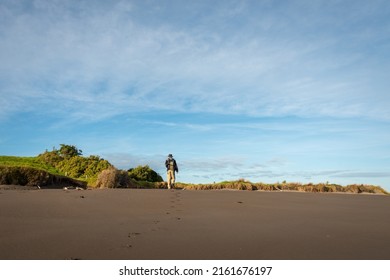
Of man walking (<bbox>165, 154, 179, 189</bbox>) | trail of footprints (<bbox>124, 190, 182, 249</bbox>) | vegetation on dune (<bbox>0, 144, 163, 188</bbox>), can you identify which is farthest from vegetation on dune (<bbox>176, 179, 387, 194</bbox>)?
trail of footprints (<bbox>124, 190, 182, 249</bbox>)

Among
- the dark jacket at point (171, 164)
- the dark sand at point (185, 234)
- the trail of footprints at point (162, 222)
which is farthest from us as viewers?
the dark jacket at point (171, 164)

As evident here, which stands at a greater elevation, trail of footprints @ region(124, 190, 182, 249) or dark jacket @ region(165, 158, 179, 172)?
dark jacket @ region(165, 158, 179, 172)

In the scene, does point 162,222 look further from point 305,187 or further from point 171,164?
point 171,164

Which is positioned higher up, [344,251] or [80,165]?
[80,165]

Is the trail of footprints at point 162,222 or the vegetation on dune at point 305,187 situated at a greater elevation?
the vegetation on dune at point 305,187

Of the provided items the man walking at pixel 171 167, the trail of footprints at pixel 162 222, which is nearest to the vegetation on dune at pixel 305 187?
the man walking at pixel 171 167

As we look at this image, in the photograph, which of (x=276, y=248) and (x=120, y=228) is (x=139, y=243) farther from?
(x=276, y=248)

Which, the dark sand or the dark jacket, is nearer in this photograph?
the dark sand

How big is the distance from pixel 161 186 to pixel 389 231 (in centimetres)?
1824

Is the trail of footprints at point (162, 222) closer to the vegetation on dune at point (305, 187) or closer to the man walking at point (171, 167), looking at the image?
the vegetation on dune at point (305, 187)

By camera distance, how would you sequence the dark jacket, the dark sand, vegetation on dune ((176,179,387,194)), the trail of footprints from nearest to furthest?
1. the dark sand
2. the trail of footprints
3. vegetation on dune ((176,179,387,194))
4. the dark jacket

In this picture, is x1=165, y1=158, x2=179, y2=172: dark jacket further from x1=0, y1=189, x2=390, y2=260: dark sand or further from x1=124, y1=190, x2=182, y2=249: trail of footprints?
x1=0, y1=189, x2=390, y2=260: dark sand

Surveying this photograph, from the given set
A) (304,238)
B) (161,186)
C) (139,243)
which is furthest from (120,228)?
(161,186)

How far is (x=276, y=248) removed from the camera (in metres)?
3.65
